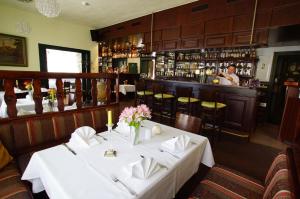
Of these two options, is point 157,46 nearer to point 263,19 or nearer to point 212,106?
point 263,19

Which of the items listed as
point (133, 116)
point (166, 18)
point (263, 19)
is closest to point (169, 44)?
point (166, 18)

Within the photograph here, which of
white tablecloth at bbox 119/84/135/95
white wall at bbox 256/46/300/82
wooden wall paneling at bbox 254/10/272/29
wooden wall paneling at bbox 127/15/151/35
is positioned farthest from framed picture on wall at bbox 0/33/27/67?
white wall at bbox 256/46/300/82

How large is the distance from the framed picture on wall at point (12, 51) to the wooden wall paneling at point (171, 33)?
4.64 metres

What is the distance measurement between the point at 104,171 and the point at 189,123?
1.28 m

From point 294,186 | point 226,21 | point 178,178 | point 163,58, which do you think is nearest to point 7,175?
point 178,178

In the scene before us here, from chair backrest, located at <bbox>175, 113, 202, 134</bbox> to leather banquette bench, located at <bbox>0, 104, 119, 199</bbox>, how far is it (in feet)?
3.88

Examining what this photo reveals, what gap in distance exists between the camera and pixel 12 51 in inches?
204

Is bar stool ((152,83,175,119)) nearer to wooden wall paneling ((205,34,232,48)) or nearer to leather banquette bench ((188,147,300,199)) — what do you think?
wooden wall paneling ((205,34,232,48))

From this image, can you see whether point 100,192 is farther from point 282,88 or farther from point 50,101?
point 282,88

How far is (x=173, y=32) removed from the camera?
201 inches

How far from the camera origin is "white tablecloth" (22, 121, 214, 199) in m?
0.93

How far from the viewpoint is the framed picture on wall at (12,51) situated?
5.00m

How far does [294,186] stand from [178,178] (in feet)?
2.32

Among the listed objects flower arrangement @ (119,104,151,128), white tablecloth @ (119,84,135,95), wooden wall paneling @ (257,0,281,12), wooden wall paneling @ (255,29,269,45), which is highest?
wooden wall paneling @ (257,0,281,12)
